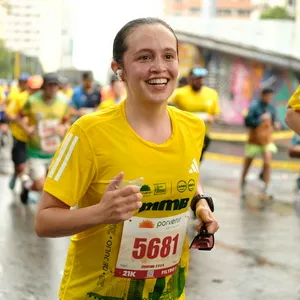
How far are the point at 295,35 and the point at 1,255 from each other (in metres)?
15.8

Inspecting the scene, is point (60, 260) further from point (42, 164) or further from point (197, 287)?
point (42, 164)

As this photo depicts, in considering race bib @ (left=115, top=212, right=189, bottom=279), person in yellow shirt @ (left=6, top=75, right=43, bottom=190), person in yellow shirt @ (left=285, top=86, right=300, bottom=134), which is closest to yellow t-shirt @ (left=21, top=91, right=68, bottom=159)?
person in yellow shirt @ (left=6, top=75, right=43, bottom=190)

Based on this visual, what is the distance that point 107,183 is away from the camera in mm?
2834

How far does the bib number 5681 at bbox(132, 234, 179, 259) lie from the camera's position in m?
2.93

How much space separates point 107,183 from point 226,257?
4.60 m

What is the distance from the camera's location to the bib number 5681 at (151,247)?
2.93 metres

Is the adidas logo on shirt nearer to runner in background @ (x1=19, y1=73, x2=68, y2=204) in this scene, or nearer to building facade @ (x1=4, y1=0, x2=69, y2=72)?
runner in background @ (x1=19, y1=73, x2=68, y2=204)

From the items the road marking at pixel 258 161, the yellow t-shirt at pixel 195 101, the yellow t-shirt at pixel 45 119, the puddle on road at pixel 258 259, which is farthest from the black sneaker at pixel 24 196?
the road marking at pixel 258 161

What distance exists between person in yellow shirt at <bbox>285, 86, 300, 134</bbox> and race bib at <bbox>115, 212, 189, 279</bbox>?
1702mm

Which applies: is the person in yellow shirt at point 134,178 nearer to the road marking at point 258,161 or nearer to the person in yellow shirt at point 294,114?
the person in yellow shirt at point 294,114

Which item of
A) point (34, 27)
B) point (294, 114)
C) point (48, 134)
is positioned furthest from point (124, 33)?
point (34, 27)

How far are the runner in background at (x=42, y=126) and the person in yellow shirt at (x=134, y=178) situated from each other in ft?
21.6

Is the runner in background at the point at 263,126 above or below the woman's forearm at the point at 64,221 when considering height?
below

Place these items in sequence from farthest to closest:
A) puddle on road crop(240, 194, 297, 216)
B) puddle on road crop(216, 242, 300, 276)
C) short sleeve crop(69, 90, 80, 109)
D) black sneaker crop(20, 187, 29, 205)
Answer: short sleeve crop(69, 90, 80, 109) < black sneaker crop(20, 187, 29, 205) < puddle on road crop(240, 194, 297, 216) < puddle on road crop(216, 242, 300, 276)
